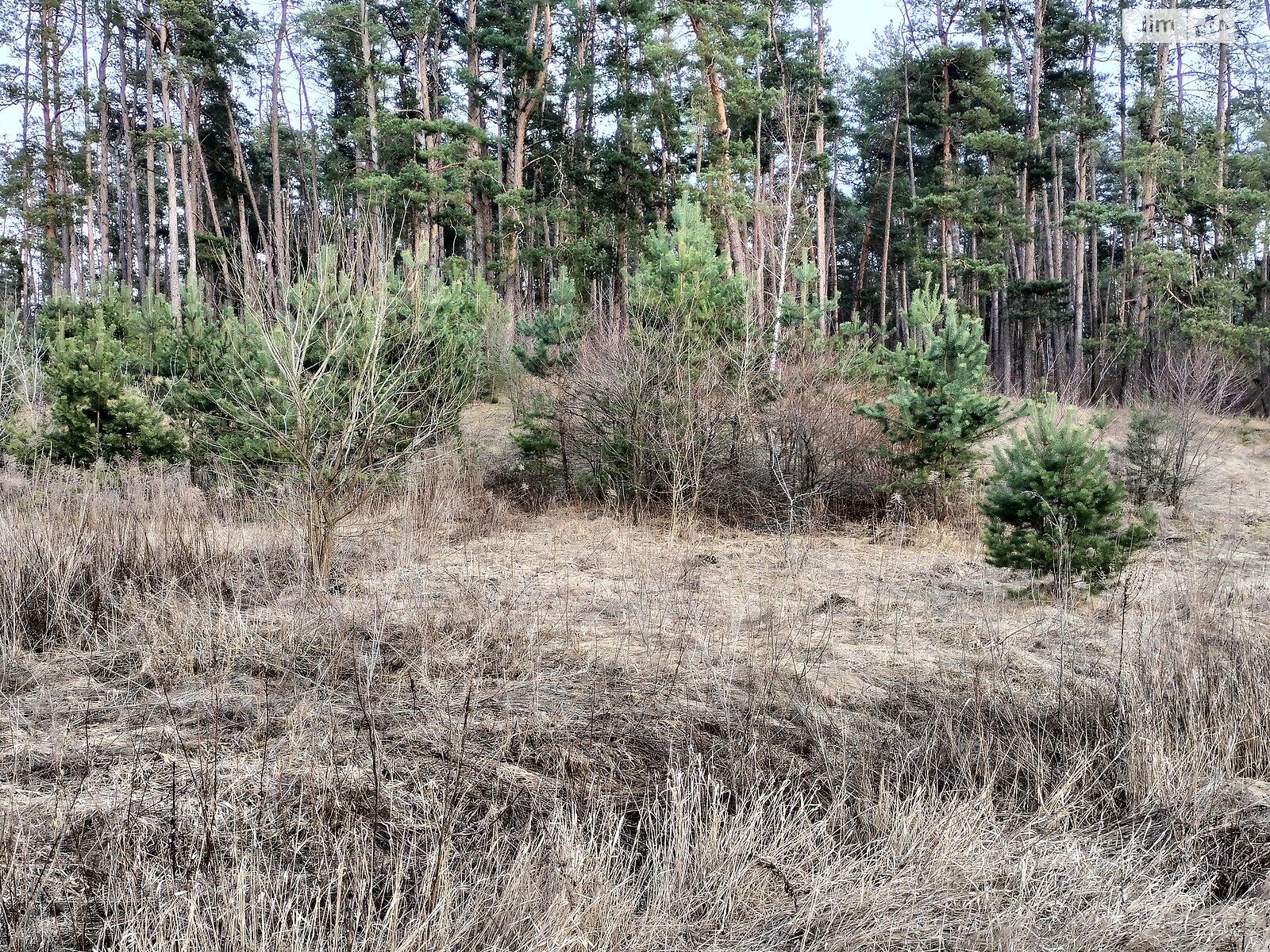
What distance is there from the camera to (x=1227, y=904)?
2924 millimetres

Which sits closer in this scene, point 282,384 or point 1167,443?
point 282,384

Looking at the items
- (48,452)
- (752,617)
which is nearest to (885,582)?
(752,617)

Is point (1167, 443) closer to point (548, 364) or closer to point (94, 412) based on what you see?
point (548, 364)

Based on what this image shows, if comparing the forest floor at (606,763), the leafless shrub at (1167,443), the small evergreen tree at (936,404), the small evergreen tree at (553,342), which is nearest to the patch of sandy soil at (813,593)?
the forest floor at (606,763)

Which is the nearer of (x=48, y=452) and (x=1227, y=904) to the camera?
(x=1227, y=904)

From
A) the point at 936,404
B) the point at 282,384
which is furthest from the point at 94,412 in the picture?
the point at 936,404

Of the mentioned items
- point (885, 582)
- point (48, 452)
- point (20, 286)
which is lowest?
point (885, 582)

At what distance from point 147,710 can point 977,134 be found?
77.8 feet

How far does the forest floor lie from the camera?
2729mm

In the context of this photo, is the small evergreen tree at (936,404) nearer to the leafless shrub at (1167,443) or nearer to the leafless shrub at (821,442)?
the leafless shrub at (821,442)

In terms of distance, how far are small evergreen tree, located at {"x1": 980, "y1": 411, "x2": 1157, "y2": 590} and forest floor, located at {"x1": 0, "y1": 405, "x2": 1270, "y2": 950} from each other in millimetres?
434

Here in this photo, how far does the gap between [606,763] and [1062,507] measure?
4.48 m

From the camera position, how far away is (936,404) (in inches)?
405

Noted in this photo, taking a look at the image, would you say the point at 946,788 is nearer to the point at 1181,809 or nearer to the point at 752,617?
the point at 1181,809
